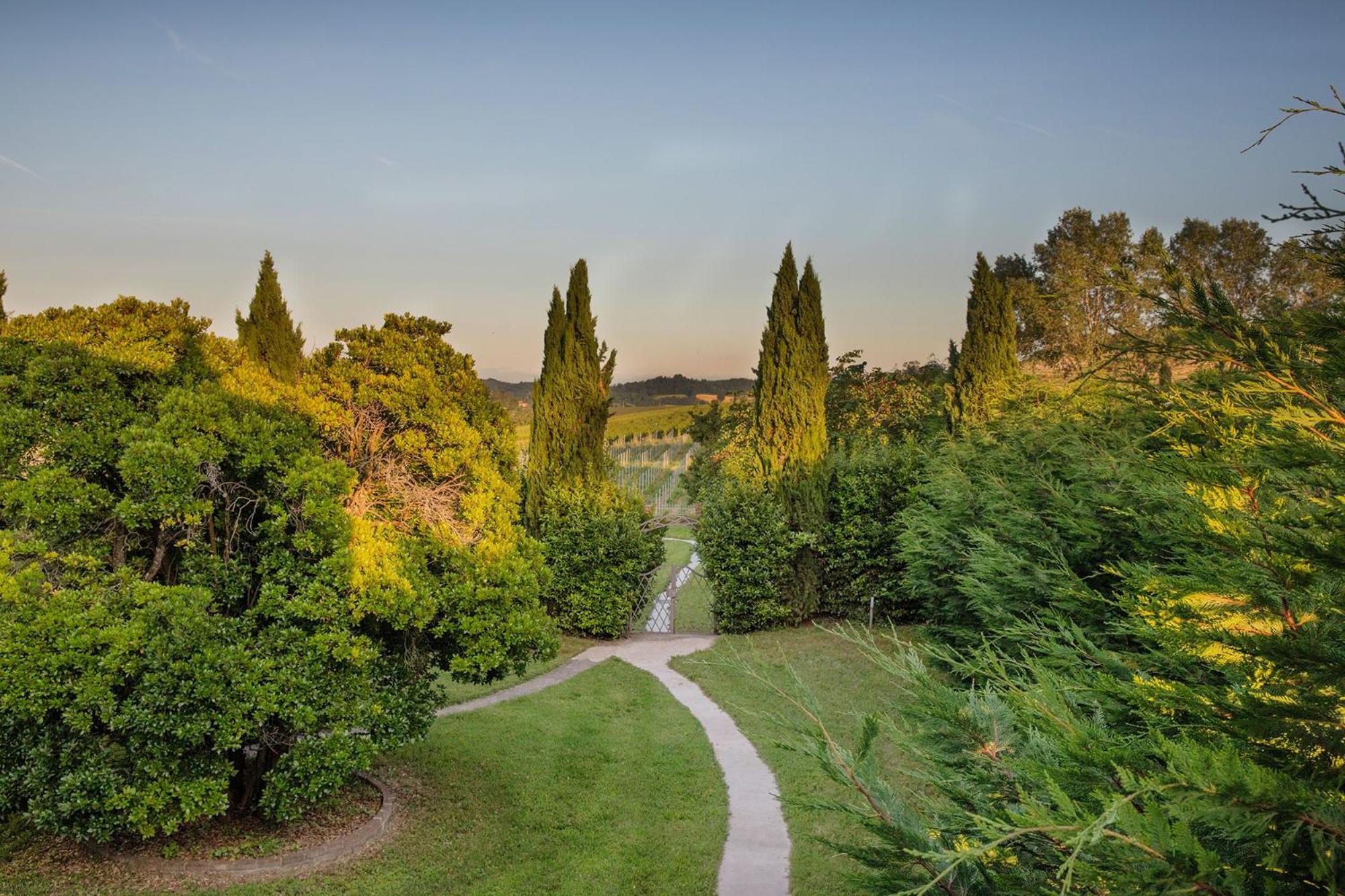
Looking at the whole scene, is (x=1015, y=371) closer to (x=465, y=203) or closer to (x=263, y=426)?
(x=465, y=203)

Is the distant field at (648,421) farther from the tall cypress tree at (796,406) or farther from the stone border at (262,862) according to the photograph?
the stone border at (262,862)

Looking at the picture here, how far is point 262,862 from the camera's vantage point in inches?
256

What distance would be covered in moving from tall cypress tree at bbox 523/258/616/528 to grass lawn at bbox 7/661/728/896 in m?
6.24

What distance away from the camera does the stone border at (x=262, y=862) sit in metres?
6.27

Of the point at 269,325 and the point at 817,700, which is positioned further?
Answer: the point at 269,325

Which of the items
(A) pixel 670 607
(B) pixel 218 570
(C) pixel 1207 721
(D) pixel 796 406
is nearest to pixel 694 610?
(A) pixel 670 607

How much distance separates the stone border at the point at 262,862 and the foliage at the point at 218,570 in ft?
1.24

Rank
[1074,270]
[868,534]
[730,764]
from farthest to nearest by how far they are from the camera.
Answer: [1074,270]
[868,534]
[730,764]

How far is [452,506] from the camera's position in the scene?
25.9ft

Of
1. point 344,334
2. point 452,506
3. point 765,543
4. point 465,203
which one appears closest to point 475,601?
point 452,506

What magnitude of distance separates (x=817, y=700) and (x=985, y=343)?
13.2 meters

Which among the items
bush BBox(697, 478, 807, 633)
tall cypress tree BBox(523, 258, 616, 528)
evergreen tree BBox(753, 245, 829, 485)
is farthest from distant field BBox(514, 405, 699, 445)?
bush BBox(697, 478, 807, 633)

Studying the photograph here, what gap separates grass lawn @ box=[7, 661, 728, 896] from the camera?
6539mm

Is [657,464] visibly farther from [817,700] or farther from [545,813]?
[817,700]
